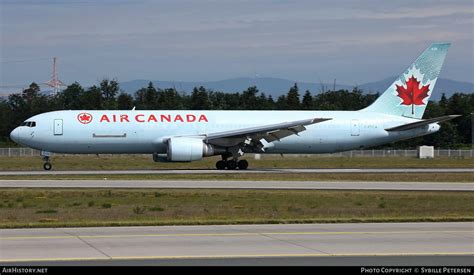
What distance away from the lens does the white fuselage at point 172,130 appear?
45.2 metres

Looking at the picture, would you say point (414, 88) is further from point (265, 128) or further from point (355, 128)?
point (265, 128)

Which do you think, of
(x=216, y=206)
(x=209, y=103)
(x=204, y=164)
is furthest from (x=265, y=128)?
(x=209, y=103)

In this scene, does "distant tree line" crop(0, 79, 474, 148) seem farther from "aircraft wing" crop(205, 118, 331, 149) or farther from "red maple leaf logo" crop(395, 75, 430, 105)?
"aircraft wing" crop(205, 118, 331, 149)

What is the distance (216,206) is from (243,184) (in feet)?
29.6

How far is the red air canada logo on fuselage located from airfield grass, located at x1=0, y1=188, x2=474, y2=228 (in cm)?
1534

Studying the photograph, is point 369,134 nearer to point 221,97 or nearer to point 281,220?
point 281,220

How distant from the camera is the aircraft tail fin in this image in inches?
2030

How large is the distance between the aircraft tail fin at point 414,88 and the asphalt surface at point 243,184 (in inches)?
658

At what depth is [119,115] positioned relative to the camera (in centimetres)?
4606

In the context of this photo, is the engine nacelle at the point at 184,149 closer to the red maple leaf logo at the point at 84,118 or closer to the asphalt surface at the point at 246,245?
the red maple leaf logo at the point at 84,118

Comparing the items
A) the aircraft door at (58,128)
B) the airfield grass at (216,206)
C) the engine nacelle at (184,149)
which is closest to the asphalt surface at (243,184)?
the airfield grass at (216,206)

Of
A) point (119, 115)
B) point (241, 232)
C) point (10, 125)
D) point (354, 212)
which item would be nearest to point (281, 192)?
point (354, 212)

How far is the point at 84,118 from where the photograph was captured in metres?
45.5

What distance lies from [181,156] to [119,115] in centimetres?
464
